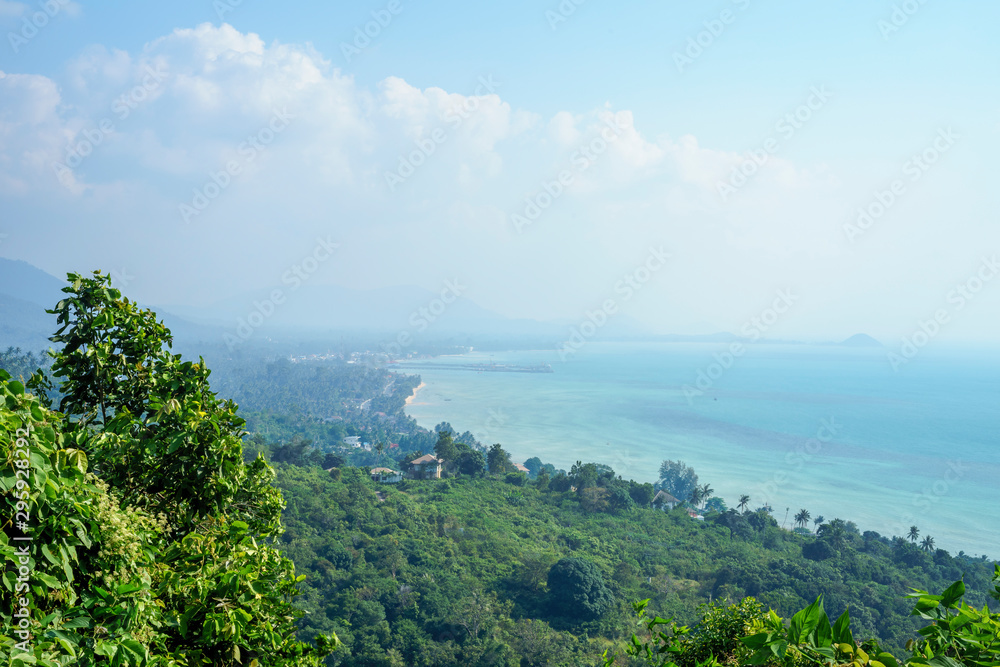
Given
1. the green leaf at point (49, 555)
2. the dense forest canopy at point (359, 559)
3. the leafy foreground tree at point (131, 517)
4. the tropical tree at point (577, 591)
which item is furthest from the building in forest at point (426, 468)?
the green leaf at point (49, 555)

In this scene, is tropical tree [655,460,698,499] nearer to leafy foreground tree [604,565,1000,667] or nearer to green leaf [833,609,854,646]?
leafy foreground tree [604,565,1000,667]

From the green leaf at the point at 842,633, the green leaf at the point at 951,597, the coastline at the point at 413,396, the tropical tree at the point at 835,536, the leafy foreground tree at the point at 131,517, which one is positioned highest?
the green leaf at the point at 951,597

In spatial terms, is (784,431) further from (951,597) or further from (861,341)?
(861,341)

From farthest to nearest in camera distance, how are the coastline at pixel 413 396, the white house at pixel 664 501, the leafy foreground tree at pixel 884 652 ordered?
the coastline at pixel 413 396, the white house at pixel 664 501, the leafy foreground tree at pixel 884 652

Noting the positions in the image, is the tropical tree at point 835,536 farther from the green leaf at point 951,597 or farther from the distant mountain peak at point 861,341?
the distant mountain peak at point 861,341

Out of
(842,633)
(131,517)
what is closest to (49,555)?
(131,517)

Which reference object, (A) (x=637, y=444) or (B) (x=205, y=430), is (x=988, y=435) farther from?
(B) (x=205, y=430)
